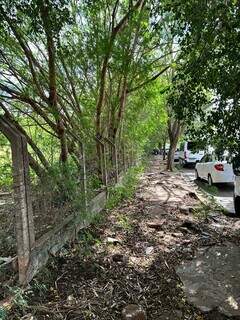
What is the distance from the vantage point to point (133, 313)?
162 inches

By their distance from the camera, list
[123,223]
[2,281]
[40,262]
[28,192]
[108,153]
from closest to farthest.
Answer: [2,281], [28,192], [40,262], [123,223], [108,153]

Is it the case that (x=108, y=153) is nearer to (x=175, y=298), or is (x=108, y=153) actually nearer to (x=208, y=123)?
(x=208, y=123)

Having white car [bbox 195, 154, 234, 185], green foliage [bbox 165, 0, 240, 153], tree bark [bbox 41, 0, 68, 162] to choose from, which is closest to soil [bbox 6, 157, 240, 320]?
tree bark [bbox 41, 0, 68, 162]

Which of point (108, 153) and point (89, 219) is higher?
point (108, 153)

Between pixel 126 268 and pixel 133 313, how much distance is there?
1.42 m

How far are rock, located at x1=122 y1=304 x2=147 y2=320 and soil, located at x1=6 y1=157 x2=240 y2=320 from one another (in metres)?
0.08

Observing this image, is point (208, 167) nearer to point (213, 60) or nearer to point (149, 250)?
point (213, 60)

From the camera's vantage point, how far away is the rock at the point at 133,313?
406 centimetres

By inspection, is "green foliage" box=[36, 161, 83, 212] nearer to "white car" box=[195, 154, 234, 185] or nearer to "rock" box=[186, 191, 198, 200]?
"rock" box=[186, 191, 198, 200]

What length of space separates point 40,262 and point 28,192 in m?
0.96

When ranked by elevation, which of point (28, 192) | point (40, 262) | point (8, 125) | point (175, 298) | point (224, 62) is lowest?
point (175, 298)

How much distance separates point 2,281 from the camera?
424 cm

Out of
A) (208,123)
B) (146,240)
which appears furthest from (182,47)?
(146,240)

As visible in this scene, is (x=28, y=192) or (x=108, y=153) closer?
(x=28, y=192)
